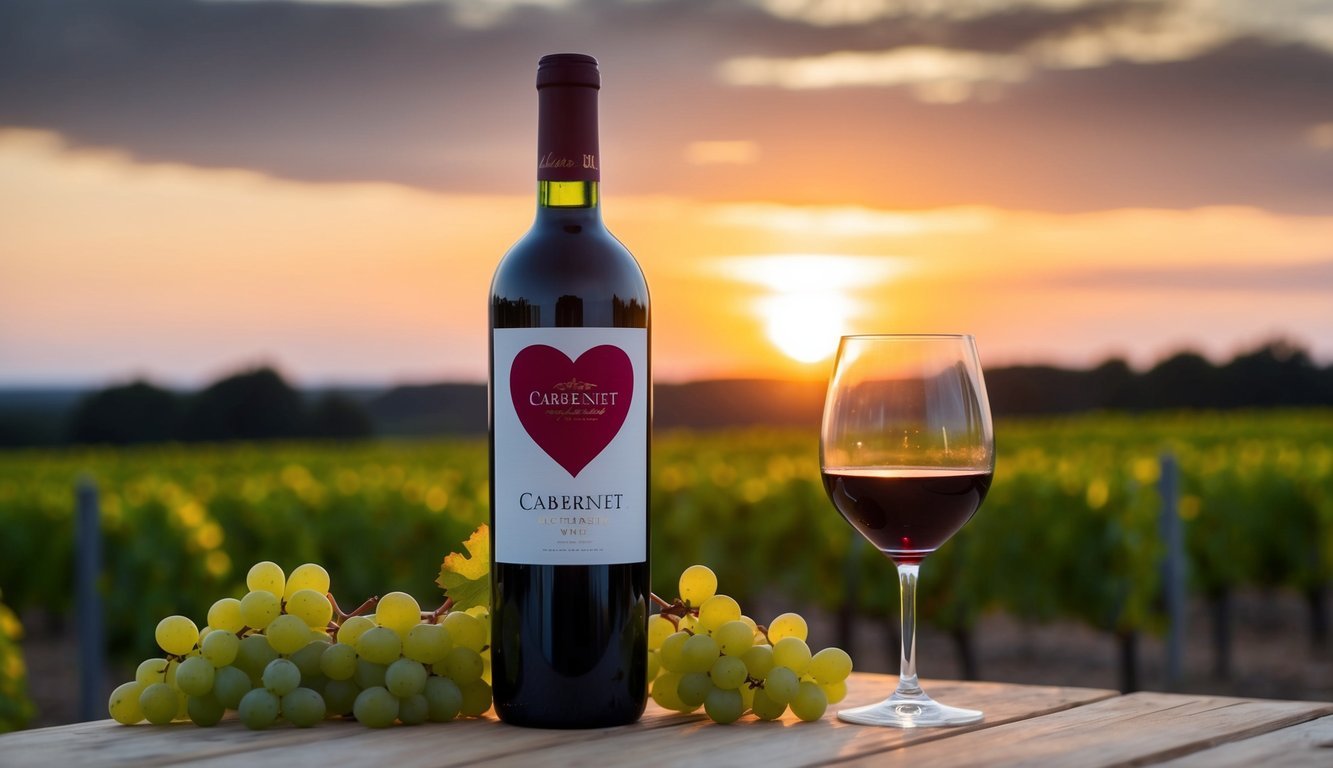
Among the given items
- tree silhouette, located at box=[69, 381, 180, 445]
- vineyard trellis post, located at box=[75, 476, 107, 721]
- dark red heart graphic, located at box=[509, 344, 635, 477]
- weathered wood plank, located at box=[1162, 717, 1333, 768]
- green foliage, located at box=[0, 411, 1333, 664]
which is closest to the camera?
weathered wood plank, located at box=[1162, 717, 1333, 768]

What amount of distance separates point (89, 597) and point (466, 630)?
8086mm

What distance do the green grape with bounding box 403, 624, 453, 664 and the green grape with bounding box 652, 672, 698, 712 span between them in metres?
0.31

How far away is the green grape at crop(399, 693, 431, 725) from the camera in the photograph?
77.9 inches

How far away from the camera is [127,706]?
2.01m

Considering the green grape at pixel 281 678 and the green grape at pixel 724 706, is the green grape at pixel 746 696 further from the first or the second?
the green grape at pixel 281 678

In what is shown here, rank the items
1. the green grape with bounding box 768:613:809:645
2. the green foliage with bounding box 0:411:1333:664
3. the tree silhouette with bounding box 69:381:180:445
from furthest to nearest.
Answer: the tree silhouette with bounding box 69:381:180:445 → the green foliage with bounding box 0:411:1333:664 → the green grape with bounding box 768:613:809:645

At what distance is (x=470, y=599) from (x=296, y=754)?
16.0 inches

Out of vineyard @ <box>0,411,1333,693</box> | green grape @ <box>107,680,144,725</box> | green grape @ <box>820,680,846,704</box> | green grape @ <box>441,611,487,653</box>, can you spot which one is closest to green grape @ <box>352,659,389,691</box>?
green grape @ <box>441,611,487,653</box>

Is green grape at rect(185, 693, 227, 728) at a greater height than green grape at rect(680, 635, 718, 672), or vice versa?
green grape at rect(680, 635, 718, 672)

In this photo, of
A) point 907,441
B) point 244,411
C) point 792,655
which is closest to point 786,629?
point 792,655

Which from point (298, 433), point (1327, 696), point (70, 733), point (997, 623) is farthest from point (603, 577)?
point (298, 433)

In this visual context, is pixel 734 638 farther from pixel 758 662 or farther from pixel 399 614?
pixel 399 614

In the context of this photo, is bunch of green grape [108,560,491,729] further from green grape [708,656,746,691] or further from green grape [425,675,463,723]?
green grape [708,656,746,691]

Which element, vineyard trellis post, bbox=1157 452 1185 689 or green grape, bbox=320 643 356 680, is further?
vineyard trellis post, bbox=1157 452 1185 689
